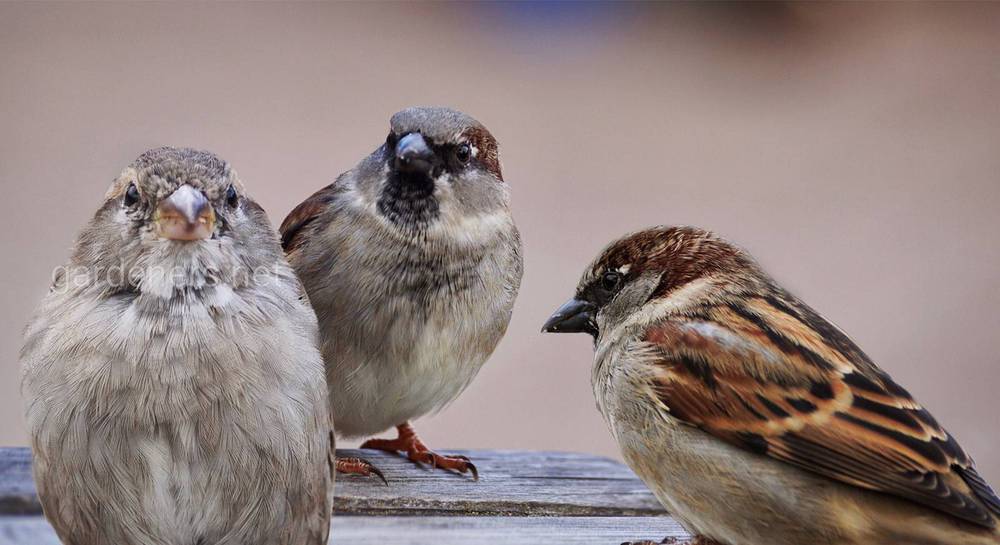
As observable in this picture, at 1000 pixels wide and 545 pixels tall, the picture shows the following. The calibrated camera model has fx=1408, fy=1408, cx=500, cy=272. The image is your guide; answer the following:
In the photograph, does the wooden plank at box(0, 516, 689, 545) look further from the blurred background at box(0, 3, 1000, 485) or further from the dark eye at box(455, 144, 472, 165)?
the blurred background at box(0, 3, 1000, 485)

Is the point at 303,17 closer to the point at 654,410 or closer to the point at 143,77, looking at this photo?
the point at 143,77

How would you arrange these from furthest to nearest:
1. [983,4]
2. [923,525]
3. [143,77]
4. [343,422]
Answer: [983,4]
[143,77]
[343,422]
[923,525]

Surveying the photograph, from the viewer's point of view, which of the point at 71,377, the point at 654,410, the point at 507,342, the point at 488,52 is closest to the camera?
the point at 71,377

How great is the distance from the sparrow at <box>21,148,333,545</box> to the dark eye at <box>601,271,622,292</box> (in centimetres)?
68

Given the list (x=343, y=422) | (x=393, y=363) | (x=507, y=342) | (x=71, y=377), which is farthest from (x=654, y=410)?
(x=507, y=342)

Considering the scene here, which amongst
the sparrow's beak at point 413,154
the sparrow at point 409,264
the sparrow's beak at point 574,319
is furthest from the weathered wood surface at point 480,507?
the sparrow's beak at point 413,154

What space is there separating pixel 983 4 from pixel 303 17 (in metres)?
4.54

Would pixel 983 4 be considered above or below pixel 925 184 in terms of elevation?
above

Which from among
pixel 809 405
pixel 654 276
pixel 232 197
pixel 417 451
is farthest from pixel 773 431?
pixel 417 451

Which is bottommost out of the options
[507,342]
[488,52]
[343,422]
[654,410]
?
[507,342]

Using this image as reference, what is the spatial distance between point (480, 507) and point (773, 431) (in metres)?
0.70

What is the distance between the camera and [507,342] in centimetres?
609

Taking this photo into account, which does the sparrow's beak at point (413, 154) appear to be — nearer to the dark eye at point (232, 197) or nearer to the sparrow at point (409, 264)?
the sparrow at point (409, 264)

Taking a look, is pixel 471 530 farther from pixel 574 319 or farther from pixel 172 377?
pixel 172 377
